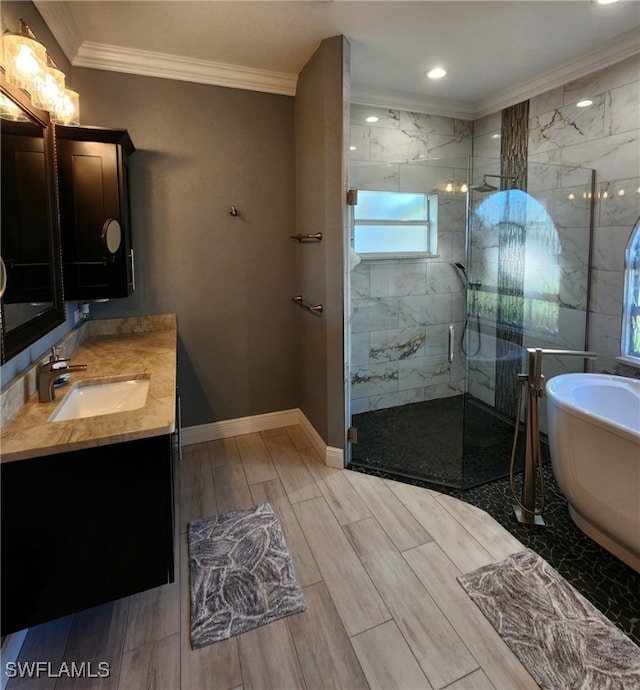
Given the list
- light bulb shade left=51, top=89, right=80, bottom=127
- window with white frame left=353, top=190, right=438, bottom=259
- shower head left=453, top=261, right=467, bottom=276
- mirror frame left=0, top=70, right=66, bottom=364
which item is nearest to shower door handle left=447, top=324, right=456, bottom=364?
shower head left=453, top=261, right=467, bottom=276

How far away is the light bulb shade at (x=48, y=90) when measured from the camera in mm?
1652

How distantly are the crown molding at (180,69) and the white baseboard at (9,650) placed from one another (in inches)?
115

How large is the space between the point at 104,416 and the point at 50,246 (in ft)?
3.20

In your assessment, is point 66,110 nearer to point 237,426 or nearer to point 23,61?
point 23,61

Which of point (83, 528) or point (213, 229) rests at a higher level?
point (213, 229)

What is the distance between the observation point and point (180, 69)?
262 cm

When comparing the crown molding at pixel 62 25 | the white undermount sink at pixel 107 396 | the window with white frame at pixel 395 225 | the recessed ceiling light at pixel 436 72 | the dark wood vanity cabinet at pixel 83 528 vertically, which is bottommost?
the dark wood vanity cabinet at pixel 83 528

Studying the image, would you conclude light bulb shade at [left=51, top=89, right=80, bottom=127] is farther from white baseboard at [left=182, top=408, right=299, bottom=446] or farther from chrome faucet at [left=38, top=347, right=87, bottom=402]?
white baseboard at [left=182, top=408, right=299, bottom=446]

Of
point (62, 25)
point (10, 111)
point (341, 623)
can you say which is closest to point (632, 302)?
point (341, 623)

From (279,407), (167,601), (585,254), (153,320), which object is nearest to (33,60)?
(153,320)

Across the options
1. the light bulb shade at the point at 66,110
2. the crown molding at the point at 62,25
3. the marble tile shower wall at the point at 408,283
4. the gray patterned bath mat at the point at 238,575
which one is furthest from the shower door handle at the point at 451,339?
the crown molding at the point at 62,25

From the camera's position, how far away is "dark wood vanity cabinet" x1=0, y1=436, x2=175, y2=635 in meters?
1.24

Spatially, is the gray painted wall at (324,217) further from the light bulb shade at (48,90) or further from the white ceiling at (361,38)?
the light bulb shade at (48,90)

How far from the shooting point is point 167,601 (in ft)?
5.63
